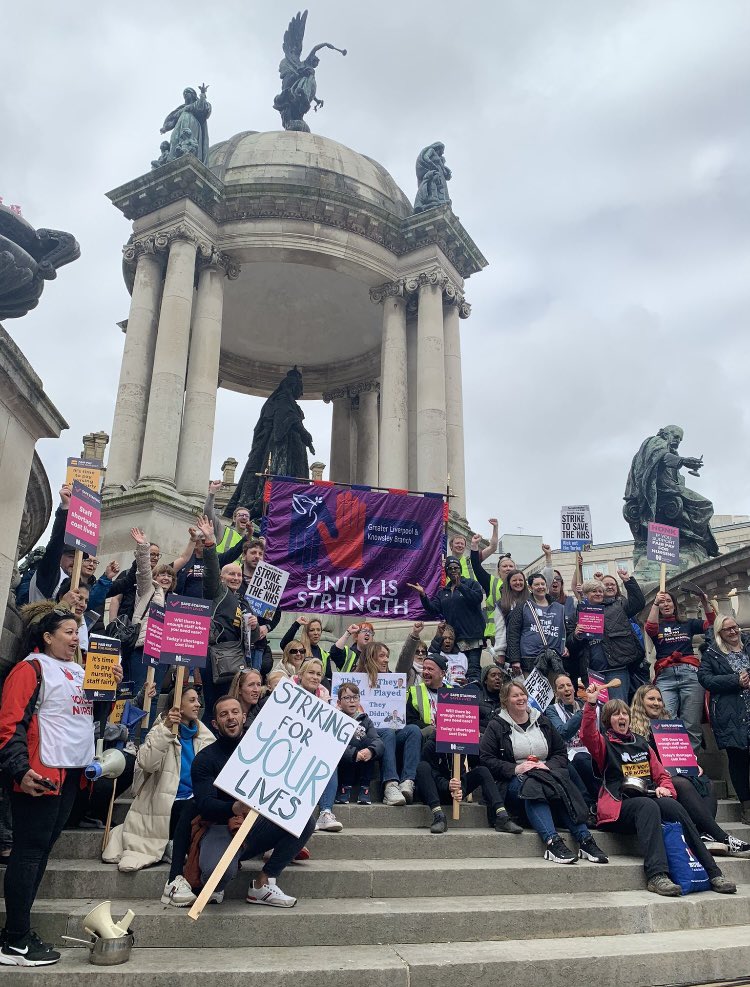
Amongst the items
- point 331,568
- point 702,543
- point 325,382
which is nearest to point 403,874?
point 331,568

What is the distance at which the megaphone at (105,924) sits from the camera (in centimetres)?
439

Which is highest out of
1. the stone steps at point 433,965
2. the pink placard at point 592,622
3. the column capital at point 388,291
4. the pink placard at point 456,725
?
the column capital at point 388,291

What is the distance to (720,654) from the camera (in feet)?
27.0

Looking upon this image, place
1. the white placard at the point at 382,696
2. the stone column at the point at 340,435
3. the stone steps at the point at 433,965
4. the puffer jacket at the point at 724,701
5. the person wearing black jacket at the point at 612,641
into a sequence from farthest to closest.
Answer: the stone column at the point at 340,435
the person wearing black jacket at the point at 612,641
the white placard at the point at 382,696
the puffer jacket at the point at 724,701
the stone steps at the point at 433,965

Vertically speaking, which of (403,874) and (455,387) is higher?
(455,387)

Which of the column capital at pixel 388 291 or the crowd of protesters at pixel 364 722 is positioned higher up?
the column capital at pixel 388 291

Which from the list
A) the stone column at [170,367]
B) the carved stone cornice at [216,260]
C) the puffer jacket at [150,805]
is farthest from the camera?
the carved stone cornice at [216,260]

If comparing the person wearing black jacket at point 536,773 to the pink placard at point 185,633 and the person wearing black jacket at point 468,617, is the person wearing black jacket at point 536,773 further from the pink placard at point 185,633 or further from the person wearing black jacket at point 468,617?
the pink placard at point 185,633

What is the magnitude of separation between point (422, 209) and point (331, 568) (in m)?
12.2

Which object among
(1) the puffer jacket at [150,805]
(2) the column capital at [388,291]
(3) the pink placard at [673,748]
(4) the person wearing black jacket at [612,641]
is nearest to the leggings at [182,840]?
(1) the puffer jacket at [150,805]

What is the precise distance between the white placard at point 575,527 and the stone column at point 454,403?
6373 mm

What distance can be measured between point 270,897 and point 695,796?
12.3 ft

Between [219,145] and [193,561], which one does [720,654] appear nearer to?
[193,561]

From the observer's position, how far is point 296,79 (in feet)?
80.3
